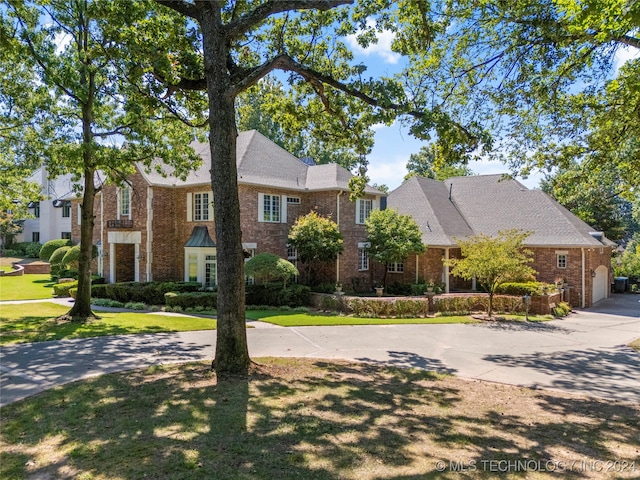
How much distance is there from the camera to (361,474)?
14.1 feet

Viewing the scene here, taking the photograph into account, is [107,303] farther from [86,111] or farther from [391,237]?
[391,237]

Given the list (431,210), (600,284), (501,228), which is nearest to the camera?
(501,228)

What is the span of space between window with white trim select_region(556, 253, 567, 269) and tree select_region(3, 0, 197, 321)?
20.6 m

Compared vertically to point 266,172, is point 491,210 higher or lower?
lower

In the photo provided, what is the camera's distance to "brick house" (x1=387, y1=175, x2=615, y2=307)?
77.9 feet

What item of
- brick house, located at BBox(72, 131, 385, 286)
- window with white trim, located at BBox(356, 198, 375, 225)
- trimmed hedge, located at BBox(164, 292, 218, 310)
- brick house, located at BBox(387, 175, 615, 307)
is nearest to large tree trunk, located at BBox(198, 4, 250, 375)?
trimmed hedge, located at BBox(164, 292, 218, 310)

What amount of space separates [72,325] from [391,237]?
15.0m

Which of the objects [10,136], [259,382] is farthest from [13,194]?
[259,382]

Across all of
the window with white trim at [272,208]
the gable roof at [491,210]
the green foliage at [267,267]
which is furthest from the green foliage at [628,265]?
the green foliage at [267,267]

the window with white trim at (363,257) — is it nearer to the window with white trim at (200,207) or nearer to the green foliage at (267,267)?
the green foliage at (267,267)

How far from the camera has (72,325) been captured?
1403 centimetres

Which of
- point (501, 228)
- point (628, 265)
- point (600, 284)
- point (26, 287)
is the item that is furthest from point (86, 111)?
point (628, 265)

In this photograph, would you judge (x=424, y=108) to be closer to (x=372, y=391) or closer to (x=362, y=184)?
(x=362, y=184)

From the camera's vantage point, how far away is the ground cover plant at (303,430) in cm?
446
